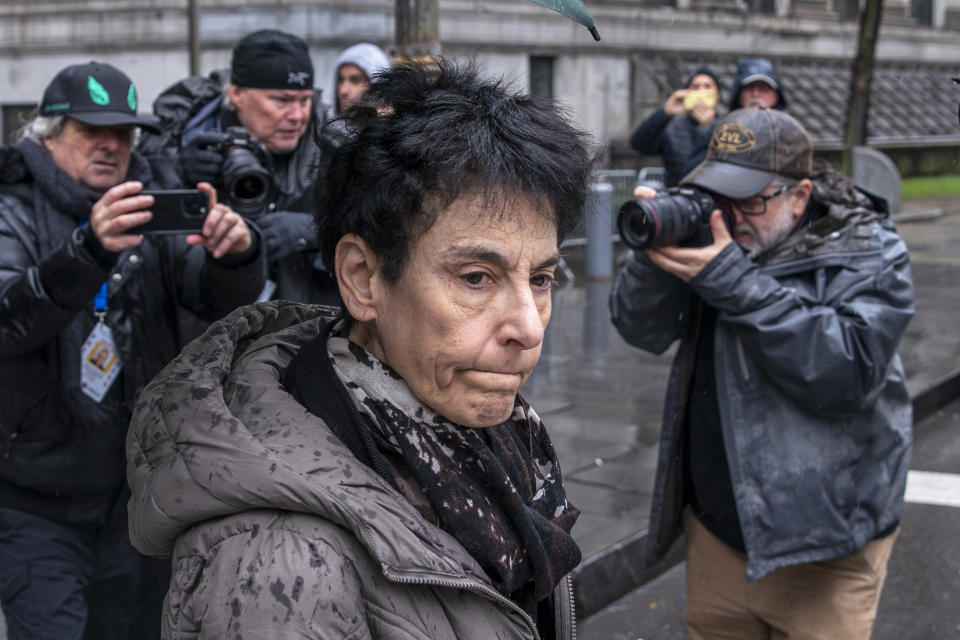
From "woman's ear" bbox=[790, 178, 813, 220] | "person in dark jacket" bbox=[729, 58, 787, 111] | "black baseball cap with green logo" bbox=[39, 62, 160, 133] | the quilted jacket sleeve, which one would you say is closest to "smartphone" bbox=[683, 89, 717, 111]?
"person in dark jacket" bbox=[729, 58, 787, 111]

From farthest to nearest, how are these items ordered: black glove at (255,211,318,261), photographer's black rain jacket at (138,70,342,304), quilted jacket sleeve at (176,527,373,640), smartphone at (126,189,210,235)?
1. photographer's black rain jacket at (138,70,342,304)
2. black glove at (255,211,318,261)
3. smartphone at (126,189,210,235)
4. quilted jacket sleeve at (176,527,373,640)

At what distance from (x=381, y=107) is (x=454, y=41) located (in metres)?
14.8

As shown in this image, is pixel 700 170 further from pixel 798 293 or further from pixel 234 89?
pixel 234 89

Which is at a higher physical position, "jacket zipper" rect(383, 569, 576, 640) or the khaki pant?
"jacket zipper" rect(383, 569, 576, 640)

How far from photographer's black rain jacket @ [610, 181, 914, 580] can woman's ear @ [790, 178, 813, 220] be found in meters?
0.06

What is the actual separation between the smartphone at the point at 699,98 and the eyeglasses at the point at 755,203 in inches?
165

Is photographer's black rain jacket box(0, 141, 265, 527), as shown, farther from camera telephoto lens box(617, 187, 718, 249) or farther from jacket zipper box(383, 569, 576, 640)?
jacket zipper box(383, 569, 576, 640)

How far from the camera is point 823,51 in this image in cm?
2303

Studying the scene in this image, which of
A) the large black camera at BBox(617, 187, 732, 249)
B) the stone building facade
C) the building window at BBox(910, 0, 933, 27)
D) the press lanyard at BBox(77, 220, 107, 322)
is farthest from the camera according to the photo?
the building window at BBox(910, 0, 933, 27)

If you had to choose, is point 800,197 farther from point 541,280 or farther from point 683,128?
point 683,128

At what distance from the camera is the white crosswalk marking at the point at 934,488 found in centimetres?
615

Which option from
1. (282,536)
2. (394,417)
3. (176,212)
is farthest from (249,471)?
(176,212)

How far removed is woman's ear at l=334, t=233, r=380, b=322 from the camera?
65.9 inches

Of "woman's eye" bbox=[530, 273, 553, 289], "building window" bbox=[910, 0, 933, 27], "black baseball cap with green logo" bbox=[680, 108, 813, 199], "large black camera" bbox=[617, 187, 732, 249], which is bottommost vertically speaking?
"large black camera" bbox=[617, 187, 732, 249]
